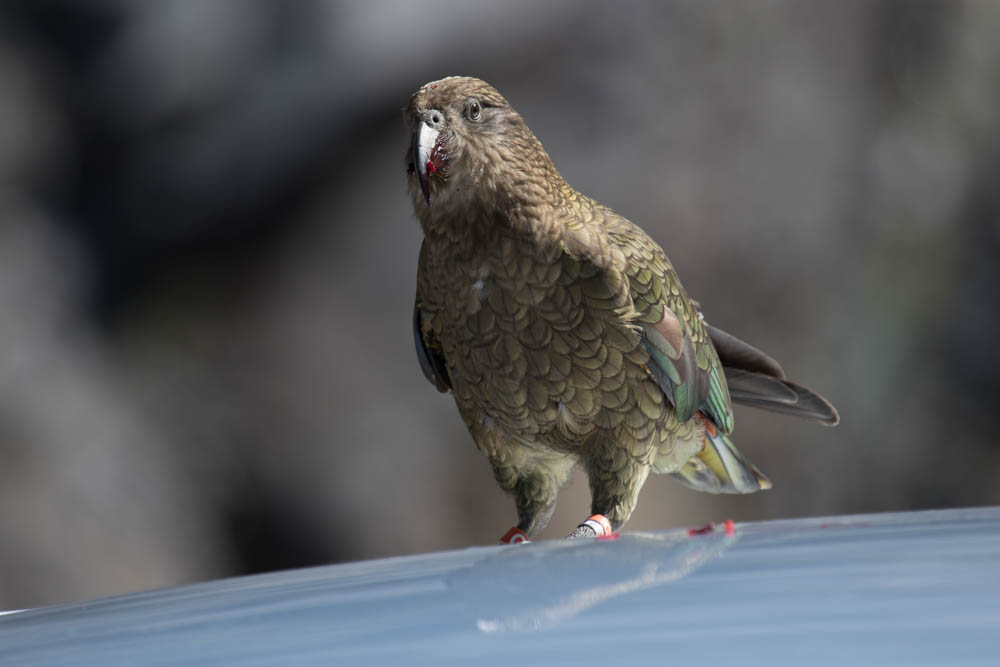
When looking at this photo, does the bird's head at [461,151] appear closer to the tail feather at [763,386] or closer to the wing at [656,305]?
the wing at [656,305]

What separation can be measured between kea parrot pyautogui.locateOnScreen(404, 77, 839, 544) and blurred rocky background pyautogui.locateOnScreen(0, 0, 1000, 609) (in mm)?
1686

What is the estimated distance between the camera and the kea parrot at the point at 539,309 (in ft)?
4.64

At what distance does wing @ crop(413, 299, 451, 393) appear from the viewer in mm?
1607

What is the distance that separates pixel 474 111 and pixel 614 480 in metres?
0.62

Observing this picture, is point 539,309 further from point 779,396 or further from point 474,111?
point 779,396

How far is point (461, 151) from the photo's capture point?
1423mm

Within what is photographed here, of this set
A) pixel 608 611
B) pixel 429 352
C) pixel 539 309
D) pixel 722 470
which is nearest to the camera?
pixel 608 611

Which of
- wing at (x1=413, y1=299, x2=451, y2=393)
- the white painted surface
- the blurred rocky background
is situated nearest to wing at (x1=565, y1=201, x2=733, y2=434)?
wing at (x1=413, y1=299, x2=451, y2=393)

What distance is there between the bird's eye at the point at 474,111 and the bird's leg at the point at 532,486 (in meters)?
0.58

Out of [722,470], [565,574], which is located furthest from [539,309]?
[565,574]

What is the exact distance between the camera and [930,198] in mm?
3389

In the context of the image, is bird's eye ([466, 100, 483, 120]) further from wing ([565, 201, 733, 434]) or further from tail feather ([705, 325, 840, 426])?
tail feather ([705, 325, 840, 426])

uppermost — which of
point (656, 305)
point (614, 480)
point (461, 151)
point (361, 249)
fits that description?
point (461, 151)

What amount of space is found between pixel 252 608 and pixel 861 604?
0.35 m
